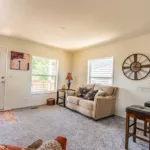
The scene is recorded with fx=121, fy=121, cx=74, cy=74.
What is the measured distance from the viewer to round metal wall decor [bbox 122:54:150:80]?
312 centimetres

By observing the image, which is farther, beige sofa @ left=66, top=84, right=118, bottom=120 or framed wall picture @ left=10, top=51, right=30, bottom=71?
framed wall picture @ left=10, top=51, right=30, bottom=71

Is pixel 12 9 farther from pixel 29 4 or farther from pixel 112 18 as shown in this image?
pixel 112 18

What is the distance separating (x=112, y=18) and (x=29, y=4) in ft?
5.09

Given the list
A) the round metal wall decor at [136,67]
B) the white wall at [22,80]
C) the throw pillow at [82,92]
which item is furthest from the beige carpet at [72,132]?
the round metal wall decor at [136,67]

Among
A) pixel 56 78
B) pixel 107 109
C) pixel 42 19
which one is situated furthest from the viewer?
pixel 56 78

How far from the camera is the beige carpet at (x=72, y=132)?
2.04 metres

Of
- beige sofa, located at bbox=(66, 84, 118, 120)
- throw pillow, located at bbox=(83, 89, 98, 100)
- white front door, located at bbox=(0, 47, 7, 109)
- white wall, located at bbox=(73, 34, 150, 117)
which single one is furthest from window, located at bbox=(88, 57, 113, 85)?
white front door, located at bbox=(0, 47, 7, 109)

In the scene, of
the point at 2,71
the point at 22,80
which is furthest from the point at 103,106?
the point at 2,71

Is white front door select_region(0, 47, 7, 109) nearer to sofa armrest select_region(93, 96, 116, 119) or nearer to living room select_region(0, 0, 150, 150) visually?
living room select_region(0, 0, 150, 150)

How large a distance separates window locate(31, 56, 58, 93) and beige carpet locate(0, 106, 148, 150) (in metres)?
1.43

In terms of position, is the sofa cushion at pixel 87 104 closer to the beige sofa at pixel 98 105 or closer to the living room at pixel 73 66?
the beige sofa at pixel 98 105

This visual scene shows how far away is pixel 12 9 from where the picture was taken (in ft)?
7.16

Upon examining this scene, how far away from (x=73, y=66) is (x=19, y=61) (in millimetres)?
2307

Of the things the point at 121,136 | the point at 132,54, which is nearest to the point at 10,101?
the point at 121,136
